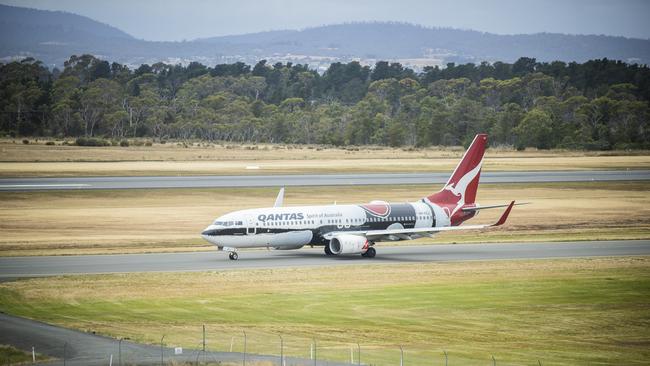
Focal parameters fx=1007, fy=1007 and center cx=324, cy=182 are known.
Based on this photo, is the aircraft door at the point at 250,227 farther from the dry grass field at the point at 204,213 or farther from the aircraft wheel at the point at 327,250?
the dry grass field at the point at 204,213

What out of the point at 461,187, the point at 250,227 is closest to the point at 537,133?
the point at 461,187

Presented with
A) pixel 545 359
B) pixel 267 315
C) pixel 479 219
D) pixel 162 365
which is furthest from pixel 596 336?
pixel 479 219

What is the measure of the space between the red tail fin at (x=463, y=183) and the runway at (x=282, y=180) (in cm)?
4365

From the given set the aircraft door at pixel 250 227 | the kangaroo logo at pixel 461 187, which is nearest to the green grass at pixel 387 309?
the aircraft door at pixel 250 227

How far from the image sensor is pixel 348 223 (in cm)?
6506

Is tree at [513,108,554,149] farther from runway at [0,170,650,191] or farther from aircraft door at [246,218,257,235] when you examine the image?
aircraft door at [246,218,257,235]

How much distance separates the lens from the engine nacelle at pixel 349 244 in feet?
208

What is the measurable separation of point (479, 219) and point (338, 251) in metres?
28.1

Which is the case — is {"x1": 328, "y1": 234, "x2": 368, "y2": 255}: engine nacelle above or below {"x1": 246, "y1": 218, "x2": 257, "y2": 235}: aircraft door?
below

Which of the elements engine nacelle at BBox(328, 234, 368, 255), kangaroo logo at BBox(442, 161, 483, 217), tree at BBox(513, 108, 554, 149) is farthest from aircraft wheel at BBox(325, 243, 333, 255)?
tree at BBox(513, 108, 554, 149)

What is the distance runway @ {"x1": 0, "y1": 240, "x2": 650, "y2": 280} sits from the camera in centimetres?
5900

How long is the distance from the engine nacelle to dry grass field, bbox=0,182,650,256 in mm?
11089

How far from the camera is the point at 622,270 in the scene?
194ft

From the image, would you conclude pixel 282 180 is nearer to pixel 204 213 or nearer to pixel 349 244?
pixel 204 213
